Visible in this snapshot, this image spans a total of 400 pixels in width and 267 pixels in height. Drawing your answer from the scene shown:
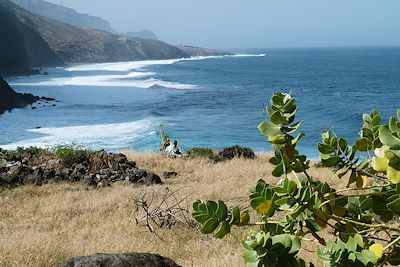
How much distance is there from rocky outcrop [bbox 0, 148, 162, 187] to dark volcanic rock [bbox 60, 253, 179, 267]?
9.12 m

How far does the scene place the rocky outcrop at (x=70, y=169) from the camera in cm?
1373

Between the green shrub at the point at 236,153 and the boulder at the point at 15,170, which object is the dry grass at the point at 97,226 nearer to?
the boulder at the point at 15,170

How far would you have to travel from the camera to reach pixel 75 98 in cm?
6262

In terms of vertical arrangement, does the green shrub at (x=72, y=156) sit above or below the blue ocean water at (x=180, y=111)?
above

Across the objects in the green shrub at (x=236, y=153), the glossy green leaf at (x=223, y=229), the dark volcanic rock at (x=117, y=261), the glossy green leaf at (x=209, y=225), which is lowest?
the green shrub at (x=236, y=153)

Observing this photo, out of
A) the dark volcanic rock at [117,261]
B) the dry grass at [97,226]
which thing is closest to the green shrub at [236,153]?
the dry grass at [97,226]

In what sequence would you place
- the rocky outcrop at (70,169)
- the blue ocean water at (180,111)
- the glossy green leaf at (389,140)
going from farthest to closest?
the blue ocean water at (180,111) → the rocky outcrop at (70,169) → the glossy green leaf at (389,140)

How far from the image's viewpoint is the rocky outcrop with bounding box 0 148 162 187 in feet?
45.1

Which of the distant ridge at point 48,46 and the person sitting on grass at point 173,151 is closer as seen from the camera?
the person sitting on grass at point 173,151

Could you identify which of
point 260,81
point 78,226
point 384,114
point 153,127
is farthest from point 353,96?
point 78,226

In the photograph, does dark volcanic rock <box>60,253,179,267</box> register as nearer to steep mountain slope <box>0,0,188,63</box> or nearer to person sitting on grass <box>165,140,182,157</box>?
person sitting on grass <box>165,140,182,157</box>

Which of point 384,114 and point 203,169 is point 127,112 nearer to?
point 384,114

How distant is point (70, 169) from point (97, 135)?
21.9 metres

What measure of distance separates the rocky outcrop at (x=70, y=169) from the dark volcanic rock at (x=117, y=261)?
9.12 m
